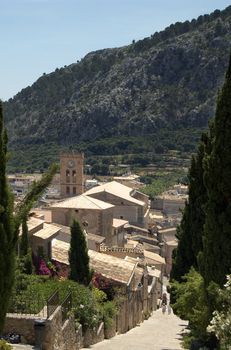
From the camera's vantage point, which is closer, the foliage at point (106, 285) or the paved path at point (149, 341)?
the paved path at point (149, 341)

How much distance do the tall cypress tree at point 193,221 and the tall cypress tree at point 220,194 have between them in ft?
18.4

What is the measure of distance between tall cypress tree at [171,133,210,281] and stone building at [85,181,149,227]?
39.1 meters

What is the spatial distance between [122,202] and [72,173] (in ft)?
27.0

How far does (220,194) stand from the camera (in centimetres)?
1495

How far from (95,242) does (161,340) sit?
17870 mm

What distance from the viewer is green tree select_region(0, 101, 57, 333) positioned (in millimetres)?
11883

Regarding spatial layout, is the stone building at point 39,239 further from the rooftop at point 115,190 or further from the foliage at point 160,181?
the foliage at point 160,181

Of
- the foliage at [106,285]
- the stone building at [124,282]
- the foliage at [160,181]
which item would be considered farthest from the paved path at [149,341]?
the foliage at [160,181]

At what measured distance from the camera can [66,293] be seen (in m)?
20.2

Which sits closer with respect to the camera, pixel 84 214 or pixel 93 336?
pixel 93 336

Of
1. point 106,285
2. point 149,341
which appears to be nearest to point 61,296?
point 149,341

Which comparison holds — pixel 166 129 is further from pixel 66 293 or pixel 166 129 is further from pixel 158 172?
pixel 66 293

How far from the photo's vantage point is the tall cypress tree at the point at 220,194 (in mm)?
14617

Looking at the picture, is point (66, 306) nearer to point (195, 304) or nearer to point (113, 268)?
point (195, 304)
